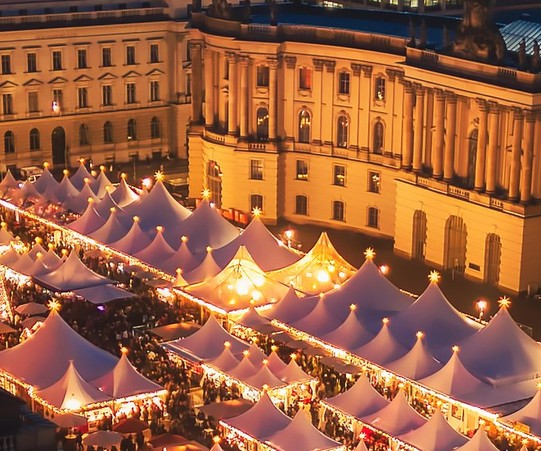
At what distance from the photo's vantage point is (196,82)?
120 m

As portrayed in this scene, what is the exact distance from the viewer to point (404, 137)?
107750 millimetres

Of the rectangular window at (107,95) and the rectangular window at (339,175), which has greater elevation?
the rectangular window at (107,95)

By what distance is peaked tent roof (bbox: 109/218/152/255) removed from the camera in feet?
323

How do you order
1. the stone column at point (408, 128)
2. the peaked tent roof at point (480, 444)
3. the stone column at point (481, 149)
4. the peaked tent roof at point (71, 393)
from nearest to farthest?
the peaked tent roof at point (480, 444)
the peaked tent roof at point (71, 393)
the stone column at point (481, 149)
the stone column at point (408, 128)

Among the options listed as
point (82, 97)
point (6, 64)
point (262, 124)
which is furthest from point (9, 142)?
point (262, 124)

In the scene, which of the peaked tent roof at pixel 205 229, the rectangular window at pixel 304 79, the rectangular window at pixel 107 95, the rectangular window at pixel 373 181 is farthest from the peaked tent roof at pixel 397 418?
the rectangular window at pixel 107 95

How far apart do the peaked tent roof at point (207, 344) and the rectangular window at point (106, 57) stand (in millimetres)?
52972

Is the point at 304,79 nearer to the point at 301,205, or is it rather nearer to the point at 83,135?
the point at 301,205

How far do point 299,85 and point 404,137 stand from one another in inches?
420

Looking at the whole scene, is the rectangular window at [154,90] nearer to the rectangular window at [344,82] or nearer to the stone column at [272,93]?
the stone column at [272,93]

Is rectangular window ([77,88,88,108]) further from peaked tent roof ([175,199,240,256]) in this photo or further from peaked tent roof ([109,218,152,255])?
peaked tent roof ([109,218,152,255])

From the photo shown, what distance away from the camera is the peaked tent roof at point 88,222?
10238 cm

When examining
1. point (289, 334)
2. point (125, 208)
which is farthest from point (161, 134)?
Answer: point (289, 334)

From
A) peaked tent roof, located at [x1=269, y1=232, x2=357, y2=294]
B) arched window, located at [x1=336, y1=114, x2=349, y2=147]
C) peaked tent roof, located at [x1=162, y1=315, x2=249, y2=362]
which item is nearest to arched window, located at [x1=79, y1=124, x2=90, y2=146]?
arched window, located at [x1=336, y1=114, x2=349, y2=147]
